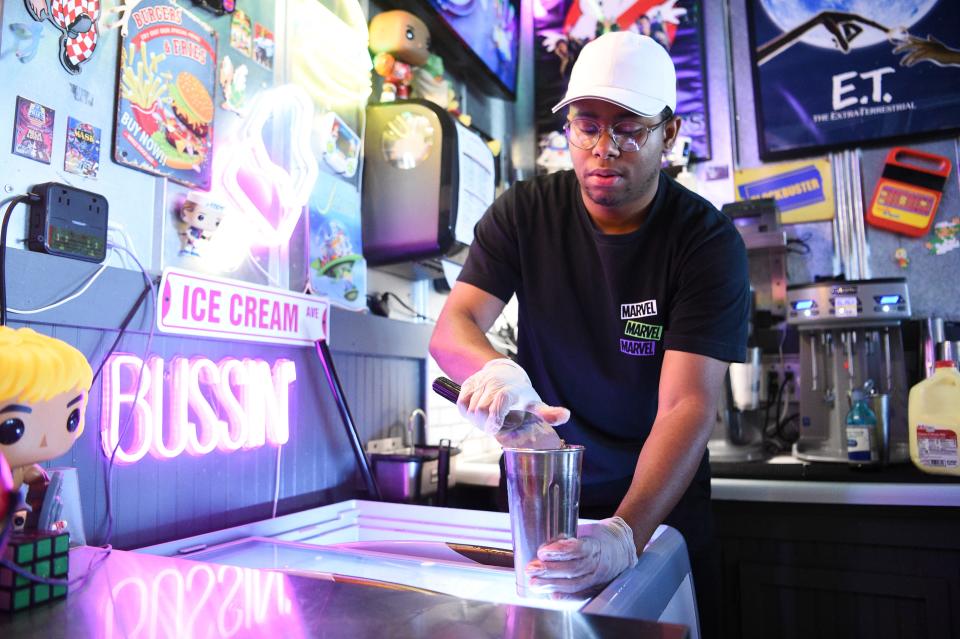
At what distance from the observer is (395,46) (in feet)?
7.30

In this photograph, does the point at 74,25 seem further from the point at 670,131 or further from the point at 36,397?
the point at 670,131

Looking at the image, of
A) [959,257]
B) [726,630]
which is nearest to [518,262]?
[726,630]

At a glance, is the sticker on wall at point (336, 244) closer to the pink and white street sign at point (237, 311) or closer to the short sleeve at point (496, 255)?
the pink and white street sign at point (237, 311)

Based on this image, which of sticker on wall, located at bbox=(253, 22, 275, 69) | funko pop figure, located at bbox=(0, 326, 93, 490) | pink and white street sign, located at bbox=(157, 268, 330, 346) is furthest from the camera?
sticker on wall, located at bbox=(253, 22, 275, 69)

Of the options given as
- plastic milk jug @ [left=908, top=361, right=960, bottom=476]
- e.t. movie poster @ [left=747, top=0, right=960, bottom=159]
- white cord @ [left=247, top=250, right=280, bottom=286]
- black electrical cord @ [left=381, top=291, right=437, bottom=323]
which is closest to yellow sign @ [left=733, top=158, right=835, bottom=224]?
e.t. movie poster @ [left=747, top=0, right=960, bottom=159]

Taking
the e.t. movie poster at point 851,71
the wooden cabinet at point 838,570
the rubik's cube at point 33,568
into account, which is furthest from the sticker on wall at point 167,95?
the e.t. movie poster at point 851,71

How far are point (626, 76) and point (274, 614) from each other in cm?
125

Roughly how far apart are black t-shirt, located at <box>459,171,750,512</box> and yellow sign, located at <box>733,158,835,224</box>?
171 cm

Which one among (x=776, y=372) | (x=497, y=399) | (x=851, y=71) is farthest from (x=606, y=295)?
(x=851, y=71)

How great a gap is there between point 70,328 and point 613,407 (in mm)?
1123

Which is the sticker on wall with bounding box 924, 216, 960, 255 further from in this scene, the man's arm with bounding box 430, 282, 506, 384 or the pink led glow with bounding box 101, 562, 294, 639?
the pink led glow with bounding box 101, 562, 294, 639

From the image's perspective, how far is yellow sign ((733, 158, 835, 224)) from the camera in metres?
3.05

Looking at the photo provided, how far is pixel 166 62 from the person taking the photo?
1.43 metres

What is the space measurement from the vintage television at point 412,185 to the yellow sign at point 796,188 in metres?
1.65
